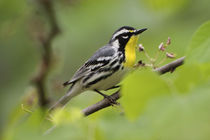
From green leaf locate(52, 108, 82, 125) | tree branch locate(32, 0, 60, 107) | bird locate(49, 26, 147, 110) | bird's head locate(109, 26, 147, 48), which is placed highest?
green leaf locate(52, 108, 82, 125)

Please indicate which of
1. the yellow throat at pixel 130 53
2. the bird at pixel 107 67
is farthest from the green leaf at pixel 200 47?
the yellow throat at pixel 130 53

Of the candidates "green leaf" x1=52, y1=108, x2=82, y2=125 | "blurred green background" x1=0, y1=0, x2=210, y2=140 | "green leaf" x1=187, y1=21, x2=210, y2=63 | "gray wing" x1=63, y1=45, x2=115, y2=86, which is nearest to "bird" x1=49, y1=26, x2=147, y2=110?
"gray wing" x1=63, y1=45, x2=115, y2=86

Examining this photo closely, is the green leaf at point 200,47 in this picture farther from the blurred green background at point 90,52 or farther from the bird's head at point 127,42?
the bird's head at point 127,42

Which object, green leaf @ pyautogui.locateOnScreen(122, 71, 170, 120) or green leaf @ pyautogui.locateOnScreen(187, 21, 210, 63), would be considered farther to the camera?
green leaf @ pyautogui.locateOnScreen(187, 21, 210, 63)

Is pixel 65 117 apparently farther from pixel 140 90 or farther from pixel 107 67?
pixel 107 67

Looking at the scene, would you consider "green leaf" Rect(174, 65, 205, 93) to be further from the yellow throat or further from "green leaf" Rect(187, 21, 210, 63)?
the yellow throat

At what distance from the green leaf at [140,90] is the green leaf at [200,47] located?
0.90ft

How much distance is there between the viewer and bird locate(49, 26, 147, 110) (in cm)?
401

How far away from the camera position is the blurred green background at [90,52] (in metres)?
1.35

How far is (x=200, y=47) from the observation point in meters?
1.74

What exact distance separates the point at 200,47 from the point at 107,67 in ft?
7.83

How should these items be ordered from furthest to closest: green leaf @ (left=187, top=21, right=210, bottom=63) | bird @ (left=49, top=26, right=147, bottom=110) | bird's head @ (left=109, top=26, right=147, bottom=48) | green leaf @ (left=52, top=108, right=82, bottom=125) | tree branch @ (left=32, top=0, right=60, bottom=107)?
bird's head @ (left=109, top=26, right=147, bottom=48) → bird @ (left=49, top=26, right=147, bottom=110) → tree branch @ (left=32, top=0, right=60, bottom=107) → green leaf @ (left=187, top=21, right=210, bottom=63) → green leaf @ (left=52, top=108, right=82, bottom=125)

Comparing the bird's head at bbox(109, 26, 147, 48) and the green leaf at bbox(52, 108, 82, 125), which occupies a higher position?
the green leaf at bbox(52, 108, 82, 125)

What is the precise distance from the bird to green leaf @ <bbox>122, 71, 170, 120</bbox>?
7.94 feet
